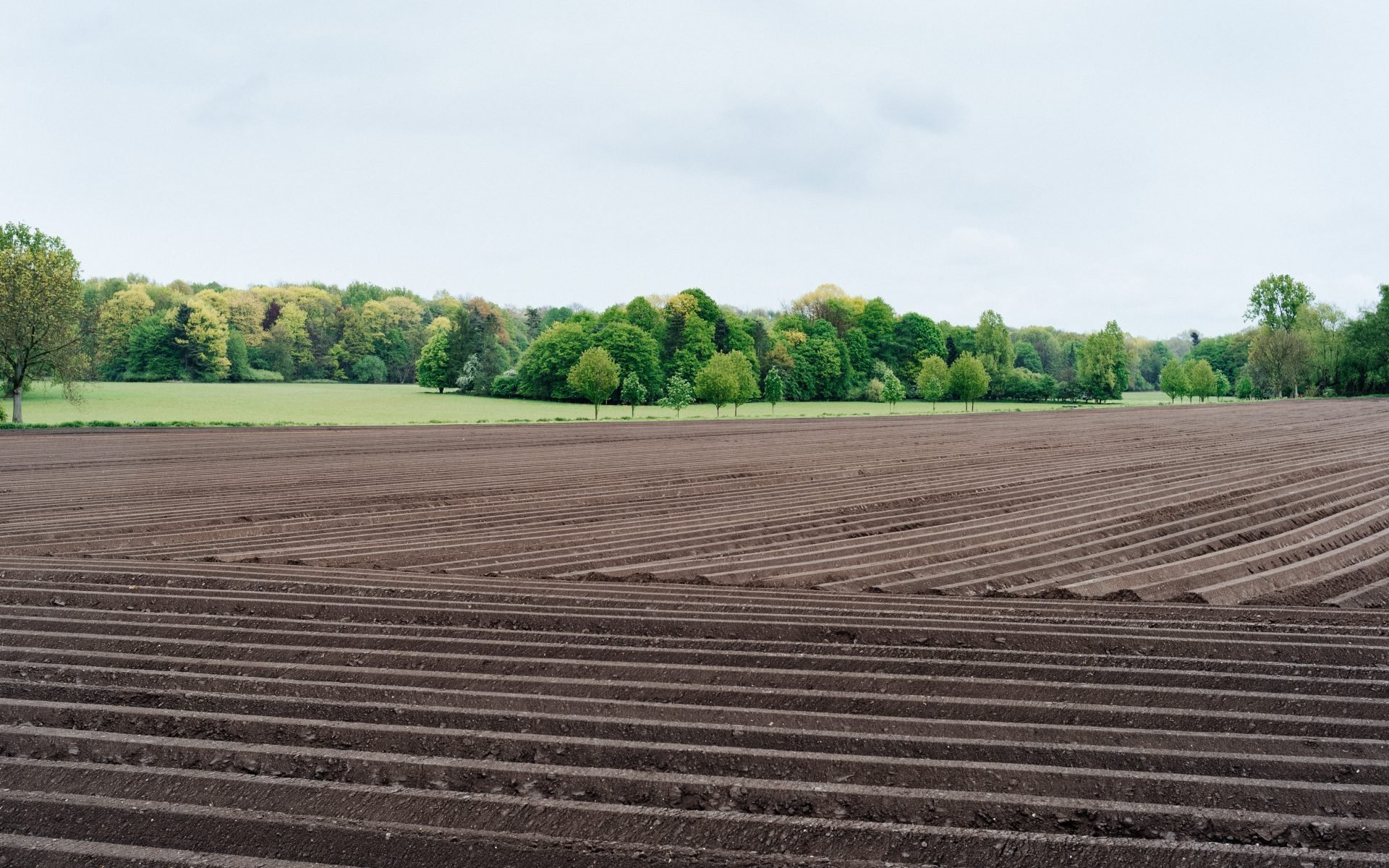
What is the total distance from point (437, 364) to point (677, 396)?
25158 millimetres

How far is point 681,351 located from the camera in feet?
237

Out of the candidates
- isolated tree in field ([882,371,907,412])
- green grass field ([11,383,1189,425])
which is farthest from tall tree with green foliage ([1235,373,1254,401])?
isolated tree in field ([882,371,907,412])

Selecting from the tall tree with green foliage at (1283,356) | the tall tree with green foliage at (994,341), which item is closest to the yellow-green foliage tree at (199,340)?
the tall tree with green foliage at (994,341)

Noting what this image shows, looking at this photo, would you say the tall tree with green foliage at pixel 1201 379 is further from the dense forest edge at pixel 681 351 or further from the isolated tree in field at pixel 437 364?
the isolated tree in field at pixel 437 364

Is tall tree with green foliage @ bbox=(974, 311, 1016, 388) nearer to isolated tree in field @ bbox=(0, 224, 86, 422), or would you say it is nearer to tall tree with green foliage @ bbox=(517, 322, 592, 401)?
tall tree with green foliage @ bbox=(517, 322, 592, 401)

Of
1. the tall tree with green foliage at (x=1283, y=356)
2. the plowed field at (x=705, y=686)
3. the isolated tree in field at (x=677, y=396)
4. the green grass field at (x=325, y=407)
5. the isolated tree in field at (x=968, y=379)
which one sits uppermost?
the tall tree with green foliage at (x=1283, y=356)

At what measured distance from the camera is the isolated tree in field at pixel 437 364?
73.6 metres

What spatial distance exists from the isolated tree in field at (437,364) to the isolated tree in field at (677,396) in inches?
772

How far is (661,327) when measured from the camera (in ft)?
249

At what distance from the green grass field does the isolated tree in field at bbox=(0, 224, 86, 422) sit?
217 cm

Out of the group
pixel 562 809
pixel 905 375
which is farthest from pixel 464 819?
pixel 905 375

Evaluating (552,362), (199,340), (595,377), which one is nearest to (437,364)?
(552,362)

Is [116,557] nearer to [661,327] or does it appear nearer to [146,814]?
[146,814]

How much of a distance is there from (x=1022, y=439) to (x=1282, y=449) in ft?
25.5
